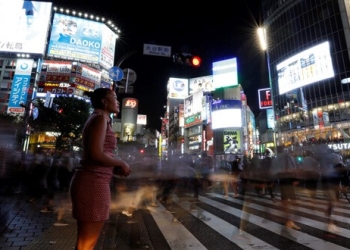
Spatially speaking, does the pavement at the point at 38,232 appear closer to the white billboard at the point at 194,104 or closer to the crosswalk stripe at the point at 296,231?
the crosswalk stripe at the point at 296,231

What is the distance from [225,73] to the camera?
45.8 meters

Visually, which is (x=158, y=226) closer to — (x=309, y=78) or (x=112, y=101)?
(x=112, y=101)

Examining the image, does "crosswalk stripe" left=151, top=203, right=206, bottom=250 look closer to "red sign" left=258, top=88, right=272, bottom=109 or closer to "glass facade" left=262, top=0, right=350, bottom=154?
"glass facade" left=262, top=0, right=350, bottom=154

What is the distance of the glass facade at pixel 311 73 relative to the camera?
38.2 meters

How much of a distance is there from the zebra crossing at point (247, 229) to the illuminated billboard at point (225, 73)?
39.0m

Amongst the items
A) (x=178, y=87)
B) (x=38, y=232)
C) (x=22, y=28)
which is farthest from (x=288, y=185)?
(x=178, y=87)

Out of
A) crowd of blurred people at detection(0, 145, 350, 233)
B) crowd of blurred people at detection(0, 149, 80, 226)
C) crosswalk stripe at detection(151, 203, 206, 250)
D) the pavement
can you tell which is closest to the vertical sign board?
crowd of blurred people at detection(0, 149, 80, 226)

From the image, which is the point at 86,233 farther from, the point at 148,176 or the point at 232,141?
the point at 232,141

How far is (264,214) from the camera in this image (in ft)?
22.2

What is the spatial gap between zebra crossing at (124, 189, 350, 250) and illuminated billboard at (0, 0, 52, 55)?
42847 millimetres

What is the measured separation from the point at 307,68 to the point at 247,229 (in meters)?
39.8

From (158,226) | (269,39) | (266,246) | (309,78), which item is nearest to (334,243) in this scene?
(266,246)

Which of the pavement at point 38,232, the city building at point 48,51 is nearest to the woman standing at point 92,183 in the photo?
the pavement at point 38,232

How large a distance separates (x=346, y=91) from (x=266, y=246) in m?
43.0
